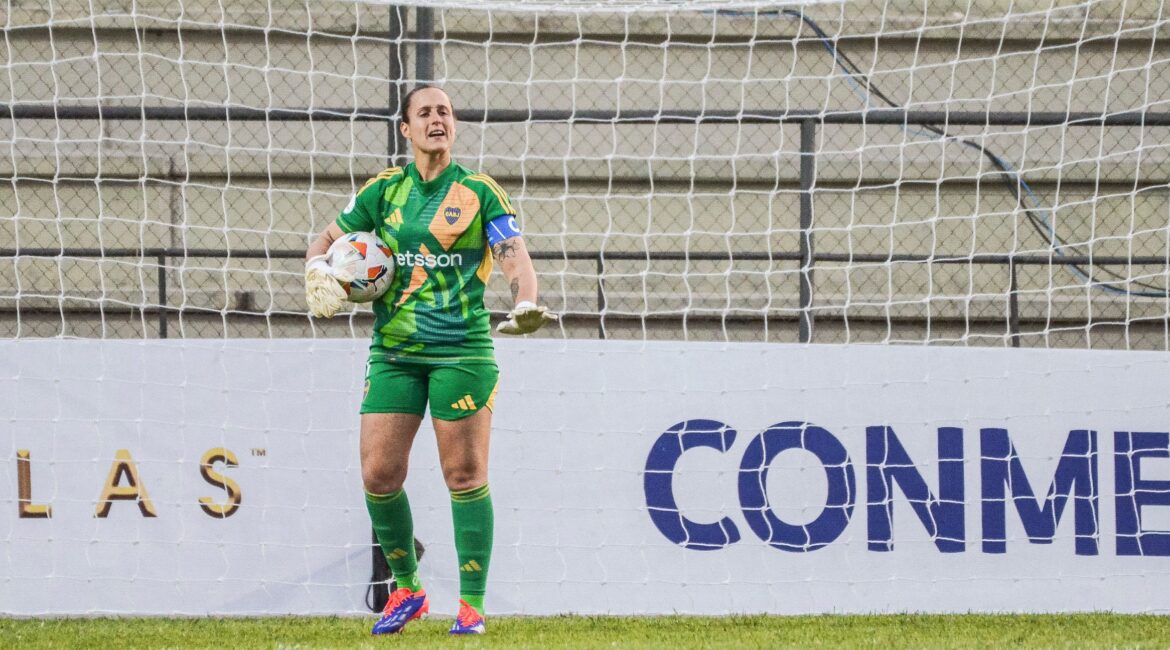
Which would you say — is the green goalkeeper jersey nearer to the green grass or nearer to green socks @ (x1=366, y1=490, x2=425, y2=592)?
green socks @ (x1=366, y1=490, x2=425, y2=592)

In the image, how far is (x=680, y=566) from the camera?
207 inches

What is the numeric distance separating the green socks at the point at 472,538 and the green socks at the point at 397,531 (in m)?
0.19

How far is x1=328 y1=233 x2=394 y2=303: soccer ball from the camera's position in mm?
4035

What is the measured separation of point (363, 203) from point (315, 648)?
139 cm

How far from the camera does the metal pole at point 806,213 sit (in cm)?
566

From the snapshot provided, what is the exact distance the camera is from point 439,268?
4.13m

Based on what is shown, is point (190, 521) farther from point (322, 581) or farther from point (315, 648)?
point (315, 648)

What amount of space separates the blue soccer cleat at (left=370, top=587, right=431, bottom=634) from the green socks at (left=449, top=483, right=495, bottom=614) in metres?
0.22

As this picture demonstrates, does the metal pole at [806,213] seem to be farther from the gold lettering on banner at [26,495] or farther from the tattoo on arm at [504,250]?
the gold lettering on banner at [26,495]

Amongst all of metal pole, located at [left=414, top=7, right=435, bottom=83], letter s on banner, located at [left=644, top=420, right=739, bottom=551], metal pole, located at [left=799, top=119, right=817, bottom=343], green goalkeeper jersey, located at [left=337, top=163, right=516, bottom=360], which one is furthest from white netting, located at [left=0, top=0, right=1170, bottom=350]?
green goalkeeper jersey, located at [left=337, top=163, right=516, bottom=360]

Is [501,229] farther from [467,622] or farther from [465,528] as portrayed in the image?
[467,622]

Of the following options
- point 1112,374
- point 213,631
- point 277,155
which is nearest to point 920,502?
point 1112,374

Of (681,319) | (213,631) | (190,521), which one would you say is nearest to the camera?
(213,631)

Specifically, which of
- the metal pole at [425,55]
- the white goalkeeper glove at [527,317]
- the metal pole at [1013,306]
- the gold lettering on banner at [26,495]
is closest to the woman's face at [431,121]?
the white goalkeeper glove at [527,317]
